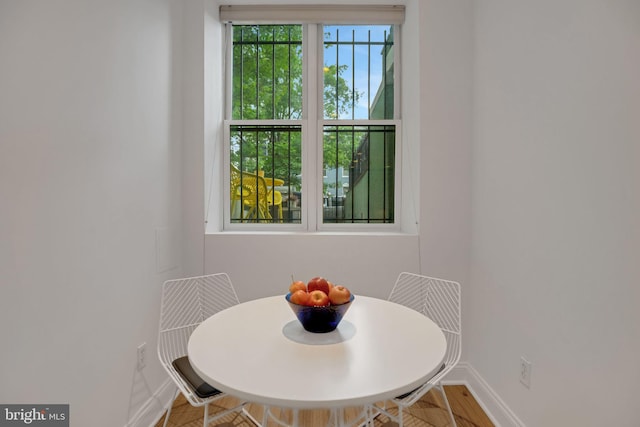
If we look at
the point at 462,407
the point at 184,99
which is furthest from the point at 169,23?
the point at 462,407

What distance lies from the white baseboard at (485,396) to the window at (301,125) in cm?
111

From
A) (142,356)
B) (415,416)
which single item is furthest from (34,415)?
(415,416)

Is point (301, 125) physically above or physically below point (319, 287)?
above

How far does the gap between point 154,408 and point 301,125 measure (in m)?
2.08

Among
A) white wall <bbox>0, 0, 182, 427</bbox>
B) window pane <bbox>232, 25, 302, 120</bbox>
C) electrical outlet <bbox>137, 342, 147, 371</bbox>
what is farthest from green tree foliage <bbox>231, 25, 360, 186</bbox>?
electrical outlet <bbox>137, 342, 147, 371</bbox>

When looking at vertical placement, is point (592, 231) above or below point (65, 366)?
above

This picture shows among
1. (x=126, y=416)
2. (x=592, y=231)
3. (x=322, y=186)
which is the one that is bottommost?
(x=126, y=416)

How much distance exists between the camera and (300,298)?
44.3 inches

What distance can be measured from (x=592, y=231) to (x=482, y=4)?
161cm

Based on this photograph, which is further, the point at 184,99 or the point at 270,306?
the point at 184,99

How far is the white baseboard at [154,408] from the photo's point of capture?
169 cm

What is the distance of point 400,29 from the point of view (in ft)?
8.41

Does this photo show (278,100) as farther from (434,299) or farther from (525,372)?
(525,372)

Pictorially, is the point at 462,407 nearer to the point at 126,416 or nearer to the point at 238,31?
the point at 126,416
